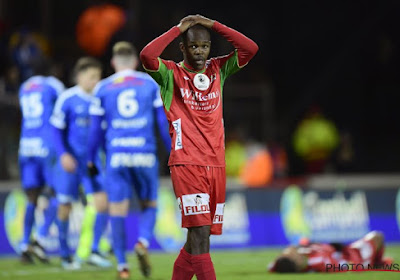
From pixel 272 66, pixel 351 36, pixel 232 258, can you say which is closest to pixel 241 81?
pixel 272 66

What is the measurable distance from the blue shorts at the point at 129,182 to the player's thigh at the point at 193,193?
111 inches

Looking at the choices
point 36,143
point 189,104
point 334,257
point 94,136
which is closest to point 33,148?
point 36,143

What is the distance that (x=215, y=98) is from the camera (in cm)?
782

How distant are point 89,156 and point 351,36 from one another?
1324 centimetres

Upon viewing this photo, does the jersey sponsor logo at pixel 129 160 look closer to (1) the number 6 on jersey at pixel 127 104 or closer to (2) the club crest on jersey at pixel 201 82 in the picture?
(1) the number 6 on jersey at pixel 127 104

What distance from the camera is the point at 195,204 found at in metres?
7.48

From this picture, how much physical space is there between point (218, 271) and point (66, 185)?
2.54 metres

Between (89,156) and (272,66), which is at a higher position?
(272,66)

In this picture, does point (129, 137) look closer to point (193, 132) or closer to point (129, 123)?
point (129, 123)

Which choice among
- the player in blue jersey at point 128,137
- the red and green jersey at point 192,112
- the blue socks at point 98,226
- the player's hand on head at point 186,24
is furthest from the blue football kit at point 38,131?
the player's hand on head at point 186,24

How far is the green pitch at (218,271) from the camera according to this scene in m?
10.2

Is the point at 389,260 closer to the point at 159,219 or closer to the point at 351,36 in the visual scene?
the point at 159,219

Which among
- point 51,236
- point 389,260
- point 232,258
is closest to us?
point 389,260

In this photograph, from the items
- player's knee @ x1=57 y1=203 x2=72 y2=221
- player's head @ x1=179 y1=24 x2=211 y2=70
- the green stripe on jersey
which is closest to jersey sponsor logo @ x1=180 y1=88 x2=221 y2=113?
the green stripe on jersey
